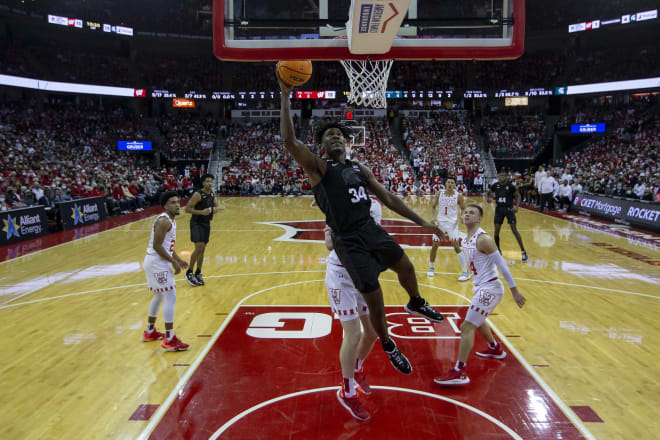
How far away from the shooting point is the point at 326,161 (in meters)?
3.70

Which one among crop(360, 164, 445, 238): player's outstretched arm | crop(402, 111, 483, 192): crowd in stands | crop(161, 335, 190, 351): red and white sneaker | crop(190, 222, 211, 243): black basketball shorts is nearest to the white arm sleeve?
crop(360, 164, 445, 238): player's outstretched arm

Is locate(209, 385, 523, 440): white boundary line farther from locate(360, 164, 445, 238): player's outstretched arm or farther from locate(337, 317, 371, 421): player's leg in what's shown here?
locate(360, 164, 445, 238): player's outstretched arm

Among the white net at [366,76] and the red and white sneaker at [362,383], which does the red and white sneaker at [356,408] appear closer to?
the red and white sneaker at [362,383]

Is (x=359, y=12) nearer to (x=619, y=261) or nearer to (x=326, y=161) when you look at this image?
(x=326, y=161)

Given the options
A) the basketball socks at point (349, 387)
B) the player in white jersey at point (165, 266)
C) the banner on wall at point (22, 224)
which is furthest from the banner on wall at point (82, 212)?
the basketball socks at point (349, 387)

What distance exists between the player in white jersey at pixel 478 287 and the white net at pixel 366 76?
528cm

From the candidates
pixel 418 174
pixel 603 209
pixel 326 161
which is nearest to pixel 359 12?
pixel 326 161

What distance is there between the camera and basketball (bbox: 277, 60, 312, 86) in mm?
3506

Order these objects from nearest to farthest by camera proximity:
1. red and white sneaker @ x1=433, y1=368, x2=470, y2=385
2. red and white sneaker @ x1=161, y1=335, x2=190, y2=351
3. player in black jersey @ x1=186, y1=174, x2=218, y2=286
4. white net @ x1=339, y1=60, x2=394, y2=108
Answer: red and white sneaker @ x1=433, y1=368, x2=470, y2=385 → red and white sneaker @ x1=161, y1=335, x2=190, y2=351 → player in black jersey @ x1=186, y1=174, x2=218, y2=286 → white net @ x1=339, y1=60, x2=394, y2=108

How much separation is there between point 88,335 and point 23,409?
193 centimetres

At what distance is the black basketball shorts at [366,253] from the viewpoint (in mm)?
3562

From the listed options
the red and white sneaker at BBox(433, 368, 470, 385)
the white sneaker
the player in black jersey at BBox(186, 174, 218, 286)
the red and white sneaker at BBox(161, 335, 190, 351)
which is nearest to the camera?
the red and white sneaker at BBox(433, 368, 470, 385)

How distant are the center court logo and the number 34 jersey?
477 inches

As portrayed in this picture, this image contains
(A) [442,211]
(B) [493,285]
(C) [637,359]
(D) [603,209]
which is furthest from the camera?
(D) [603,209]
